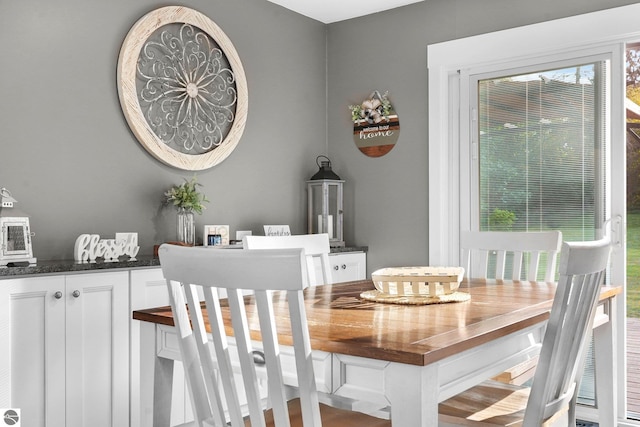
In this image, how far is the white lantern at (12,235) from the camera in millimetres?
2312

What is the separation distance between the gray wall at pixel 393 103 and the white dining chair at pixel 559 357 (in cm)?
203

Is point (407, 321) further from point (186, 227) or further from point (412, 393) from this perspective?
point (186, 227)

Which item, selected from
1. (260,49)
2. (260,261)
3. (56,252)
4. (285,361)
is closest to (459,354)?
(285,361)

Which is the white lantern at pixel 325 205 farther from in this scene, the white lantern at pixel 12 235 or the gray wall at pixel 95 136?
the white lantern at pixel 12 235

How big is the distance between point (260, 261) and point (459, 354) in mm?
530

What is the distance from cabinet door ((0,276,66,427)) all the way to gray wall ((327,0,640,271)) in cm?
223

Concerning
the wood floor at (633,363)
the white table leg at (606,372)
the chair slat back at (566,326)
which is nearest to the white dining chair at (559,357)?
the chair slat back at (566,326)

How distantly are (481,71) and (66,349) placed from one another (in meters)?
2.74

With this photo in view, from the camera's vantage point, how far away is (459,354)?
135 cm

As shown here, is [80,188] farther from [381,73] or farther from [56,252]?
[381,73]

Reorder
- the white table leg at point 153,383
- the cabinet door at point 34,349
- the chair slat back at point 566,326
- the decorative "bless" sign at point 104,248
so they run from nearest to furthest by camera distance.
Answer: the chair slat back at point 566,326, the white table leg at point 153,383, the cabinet door at point 34,349, the decorative "bless" sign at point 104,248

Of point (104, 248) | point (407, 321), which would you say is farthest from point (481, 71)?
point (407, 321)

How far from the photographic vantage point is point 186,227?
3076 mm

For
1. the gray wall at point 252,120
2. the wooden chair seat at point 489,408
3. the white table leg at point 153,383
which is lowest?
the wooden chair seat at point 489,408
